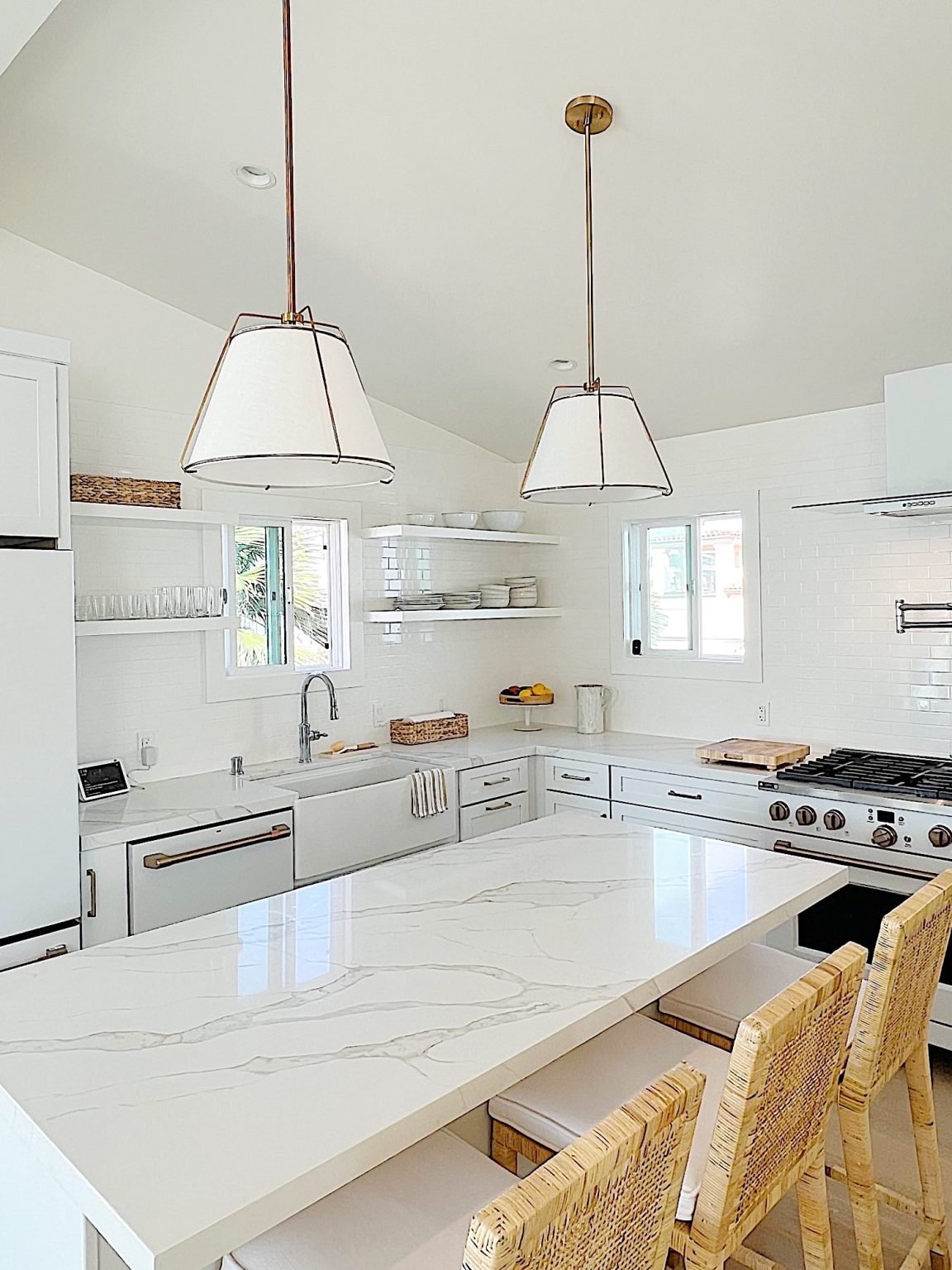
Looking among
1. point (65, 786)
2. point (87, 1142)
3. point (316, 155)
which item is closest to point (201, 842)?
point (65, 786)

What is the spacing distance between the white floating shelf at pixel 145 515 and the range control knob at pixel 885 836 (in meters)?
2.61

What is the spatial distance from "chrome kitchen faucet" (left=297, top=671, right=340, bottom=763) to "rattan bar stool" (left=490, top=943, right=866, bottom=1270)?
8.30 feet

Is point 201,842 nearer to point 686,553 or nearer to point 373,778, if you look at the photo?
point 373,778

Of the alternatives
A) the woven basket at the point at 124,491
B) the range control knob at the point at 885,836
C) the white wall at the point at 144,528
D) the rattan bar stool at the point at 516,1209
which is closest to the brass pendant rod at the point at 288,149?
the rattan bar stool at the point at 516,1209

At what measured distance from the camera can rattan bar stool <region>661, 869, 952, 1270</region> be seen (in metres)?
1.89

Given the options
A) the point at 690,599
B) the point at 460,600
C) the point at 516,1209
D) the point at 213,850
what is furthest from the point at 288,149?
the point at 690,599

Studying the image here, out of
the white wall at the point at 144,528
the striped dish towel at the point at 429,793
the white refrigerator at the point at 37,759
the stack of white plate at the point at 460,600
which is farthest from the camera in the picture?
the stack of white plate at the point at 460,600

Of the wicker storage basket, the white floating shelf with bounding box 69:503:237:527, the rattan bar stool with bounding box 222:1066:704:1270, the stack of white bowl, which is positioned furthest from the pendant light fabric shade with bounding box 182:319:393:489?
the stack of white bowl

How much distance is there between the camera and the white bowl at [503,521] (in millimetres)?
4926

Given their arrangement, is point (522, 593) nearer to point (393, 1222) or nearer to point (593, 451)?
point (593, 451)

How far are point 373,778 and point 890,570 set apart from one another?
7.84 feet

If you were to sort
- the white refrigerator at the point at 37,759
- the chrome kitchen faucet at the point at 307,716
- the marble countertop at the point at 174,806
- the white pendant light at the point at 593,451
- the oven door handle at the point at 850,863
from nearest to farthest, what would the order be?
the white pendant light at the point at 593,451, the white refrigerator at the point at 37,759, the marble countertop at the point at 174,806, the oven door handle at the point at 850,863, the chrome kitchen faucet at the point at 307,716

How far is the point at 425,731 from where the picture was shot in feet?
15.2

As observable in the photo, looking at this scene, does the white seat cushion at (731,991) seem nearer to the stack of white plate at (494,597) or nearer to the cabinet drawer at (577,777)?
the cabinet drawer at (577,777)
